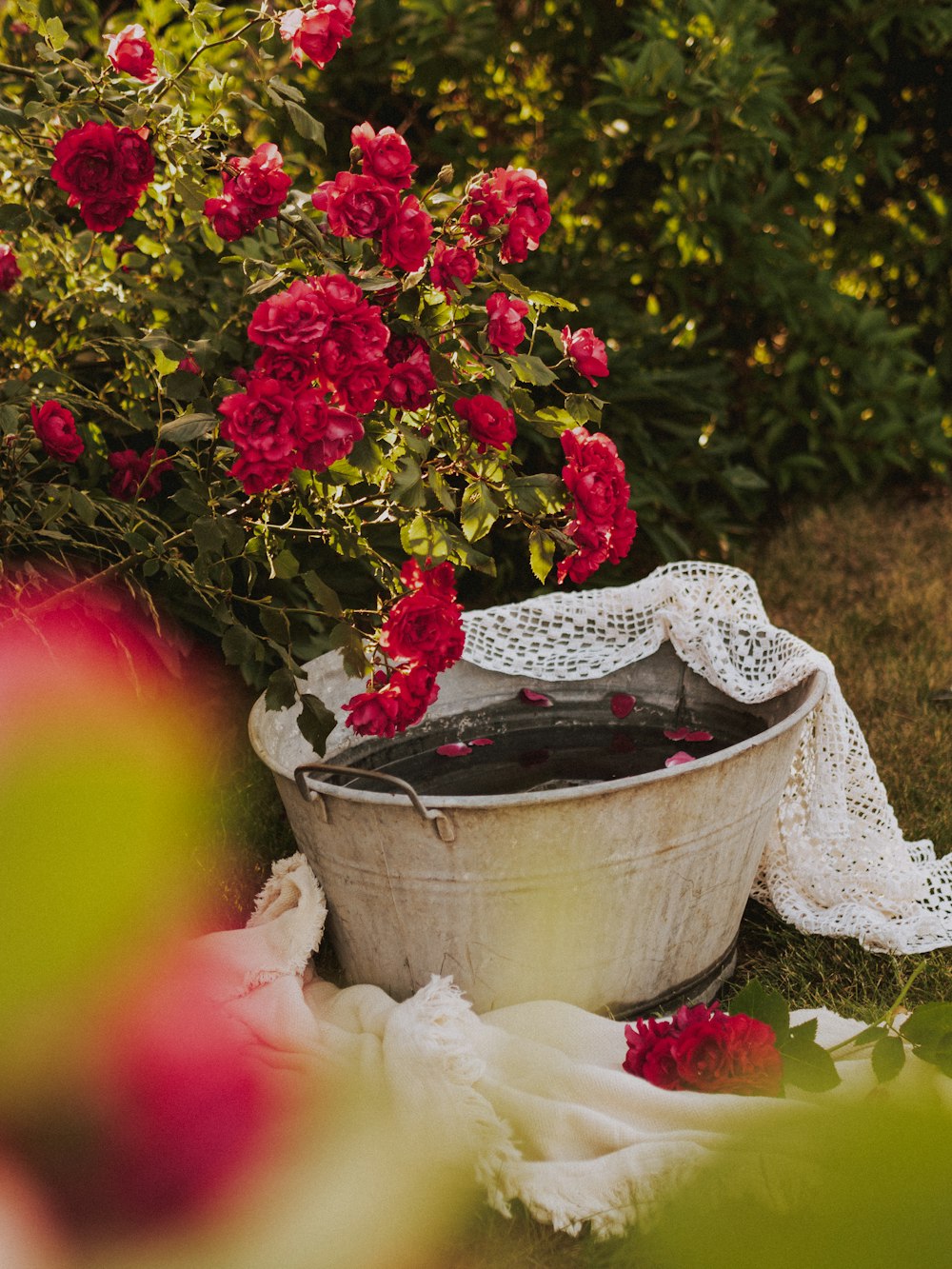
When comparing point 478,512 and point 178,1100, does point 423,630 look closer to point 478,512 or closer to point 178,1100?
point 478,512

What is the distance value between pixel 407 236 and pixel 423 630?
47 centimetres

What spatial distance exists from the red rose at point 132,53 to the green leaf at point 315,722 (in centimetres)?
90

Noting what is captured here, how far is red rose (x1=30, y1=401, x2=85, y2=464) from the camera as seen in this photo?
1704 mm

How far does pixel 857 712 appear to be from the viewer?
8.59 ft

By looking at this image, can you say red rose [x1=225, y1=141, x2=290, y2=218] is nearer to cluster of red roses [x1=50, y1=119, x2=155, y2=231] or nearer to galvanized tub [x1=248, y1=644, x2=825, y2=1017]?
cluster of red roses [x1=50, y1=119, x2=155, y2=231]

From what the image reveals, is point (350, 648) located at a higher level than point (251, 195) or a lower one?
lower

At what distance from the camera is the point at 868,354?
3707mm

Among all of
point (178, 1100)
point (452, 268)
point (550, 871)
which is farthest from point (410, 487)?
point (178, 1100)

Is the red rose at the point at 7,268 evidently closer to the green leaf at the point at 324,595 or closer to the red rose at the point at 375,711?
the green leaf at the point at 324,595

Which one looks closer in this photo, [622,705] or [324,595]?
[324,595]

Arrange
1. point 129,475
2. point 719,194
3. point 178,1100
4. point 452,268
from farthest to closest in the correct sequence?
1. point 719,194
2. point 129,475
3. point 452,268
4. point 178,1100

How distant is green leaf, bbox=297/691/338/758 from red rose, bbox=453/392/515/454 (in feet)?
1.32

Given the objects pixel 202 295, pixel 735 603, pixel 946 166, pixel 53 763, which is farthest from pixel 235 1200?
pixel 946 166

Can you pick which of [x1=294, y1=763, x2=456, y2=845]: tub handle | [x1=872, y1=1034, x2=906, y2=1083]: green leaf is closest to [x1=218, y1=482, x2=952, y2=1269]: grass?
[x1=872, y1=1034, x2=906, y2=1083]: green leaf
